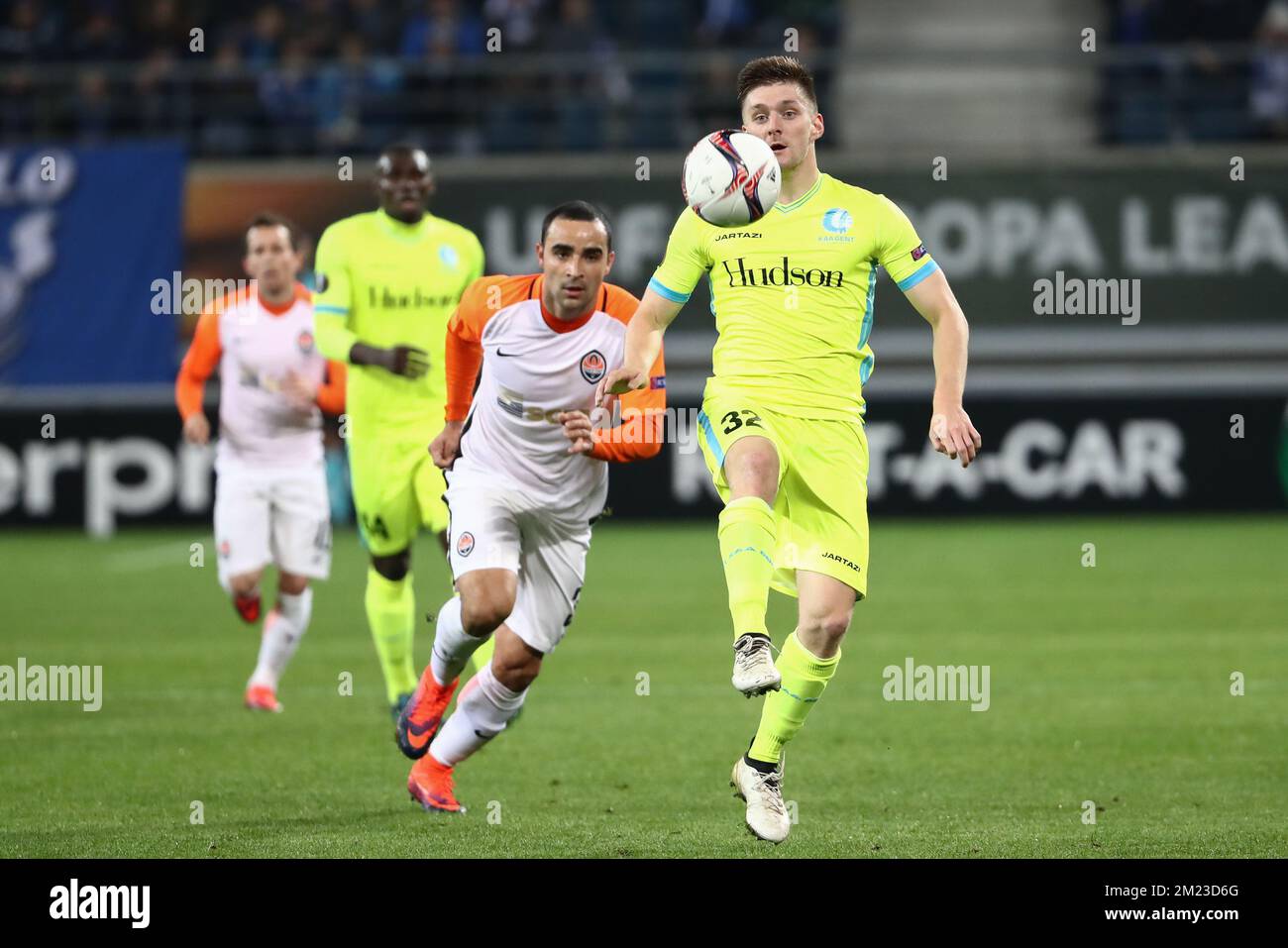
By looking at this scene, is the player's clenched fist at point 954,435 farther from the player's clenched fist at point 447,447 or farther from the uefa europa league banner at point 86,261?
the uefa europa league banner at point 86,261

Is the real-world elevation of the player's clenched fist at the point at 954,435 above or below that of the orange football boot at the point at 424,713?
above

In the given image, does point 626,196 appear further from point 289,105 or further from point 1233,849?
point 1233,849

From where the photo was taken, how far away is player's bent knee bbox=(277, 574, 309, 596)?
34.5ft

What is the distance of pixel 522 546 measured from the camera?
299 inches

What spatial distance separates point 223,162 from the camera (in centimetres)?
2131

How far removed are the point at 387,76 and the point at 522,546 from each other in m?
15.0

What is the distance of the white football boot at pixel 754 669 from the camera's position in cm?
600

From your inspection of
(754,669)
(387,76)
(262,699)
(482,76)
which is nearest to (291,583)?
(262,699)

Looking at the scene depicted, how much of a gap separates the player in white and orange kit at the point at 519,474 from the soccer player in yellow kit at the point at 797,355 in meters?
0.46

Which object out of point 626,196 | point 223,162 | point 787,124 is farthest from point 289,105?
point 787,124

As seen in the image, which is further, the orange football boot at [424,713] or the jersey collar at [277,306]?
the jersey collar at [277,306]

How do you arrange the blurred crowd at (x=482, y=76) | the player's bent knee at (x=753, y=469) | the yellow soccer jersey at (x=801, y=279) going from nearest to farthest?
the player's bent knee at (x=753, y=469) → the yellow soccer jersey at (x=801, y=279) → the blurred crowd at (x=482, y=76)

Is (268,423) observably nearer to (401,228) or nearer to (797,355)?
(401,228)

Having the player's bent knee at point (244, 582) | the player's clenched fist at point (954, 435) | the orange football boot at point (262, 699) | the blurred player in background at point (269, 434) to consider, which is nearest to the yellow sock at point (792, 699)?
the player's clenched fist at point (954, 435)
